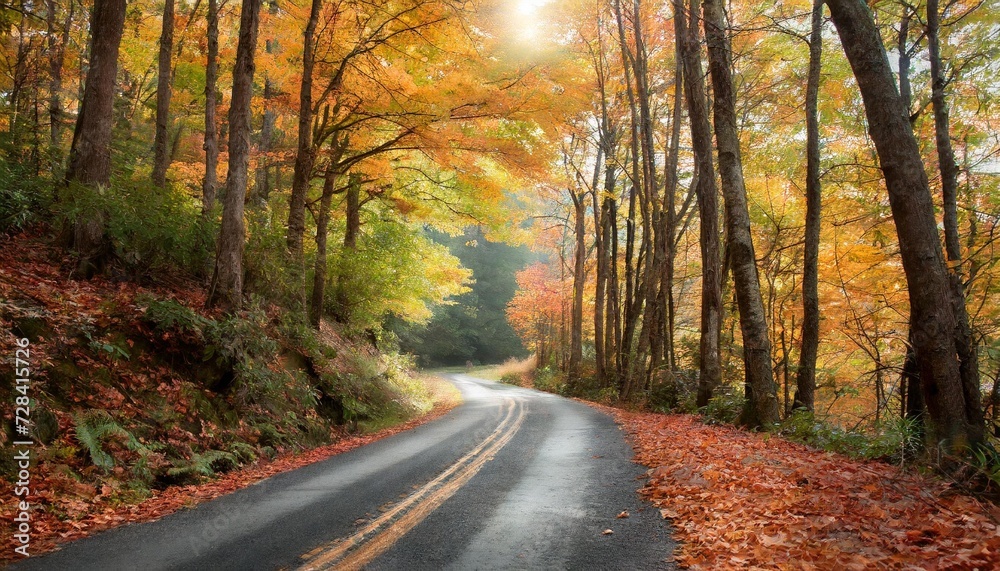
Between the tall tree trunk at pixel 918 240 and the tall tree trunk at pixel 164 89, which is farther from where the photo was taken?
the tall tree trunk at pixel 164 89

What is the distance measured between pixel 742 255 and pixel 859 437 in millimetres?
3277

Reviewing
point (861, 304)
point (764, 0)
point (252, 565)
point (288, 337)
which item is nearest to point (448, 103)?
point (288, 337)

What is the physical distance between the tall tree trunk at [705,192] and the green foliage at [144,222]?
9.84 m

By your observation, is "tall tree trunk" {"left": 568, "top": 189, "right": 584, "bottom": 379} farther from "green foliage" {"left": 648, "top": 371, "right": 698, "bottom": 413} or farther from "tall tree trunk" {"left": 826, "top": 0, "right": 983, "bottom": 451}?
"tall tree trunk" {"left": 826, "top": 0, "right": 983, "bottom": 451}

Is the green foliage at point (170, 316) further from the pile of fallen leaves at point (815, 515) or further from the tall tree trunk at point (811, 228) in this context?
the tall tree trunk at point (811, 228)

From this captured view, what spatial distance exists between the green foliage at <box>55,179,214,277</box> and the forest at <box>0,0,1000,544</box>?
52mm

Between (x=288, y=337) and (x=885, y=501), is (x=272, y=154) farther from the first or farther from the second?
(x=885, y=501)

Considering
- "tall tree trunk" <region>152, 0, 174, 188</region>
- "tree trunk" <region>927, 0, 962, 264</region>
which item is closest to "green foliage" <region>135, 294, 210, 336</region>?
"tall tree trunk" <region>152, 0, 174, 188</region>

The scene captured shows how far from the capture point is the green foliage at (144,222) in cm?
799

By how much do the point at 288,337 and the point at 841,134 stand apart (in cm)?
1436

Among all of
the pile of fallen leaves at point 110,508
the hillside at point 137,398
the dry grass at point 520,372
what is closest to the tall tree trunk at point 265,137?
the hillside at point 137,398

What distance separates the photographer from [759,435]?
26.8ft

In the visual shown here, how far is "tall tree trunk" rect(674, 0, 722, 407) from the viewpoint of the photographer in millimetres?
10422

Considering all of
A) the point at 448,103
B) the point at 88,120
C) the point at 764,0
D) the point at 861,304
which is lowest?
the point at 861,304
